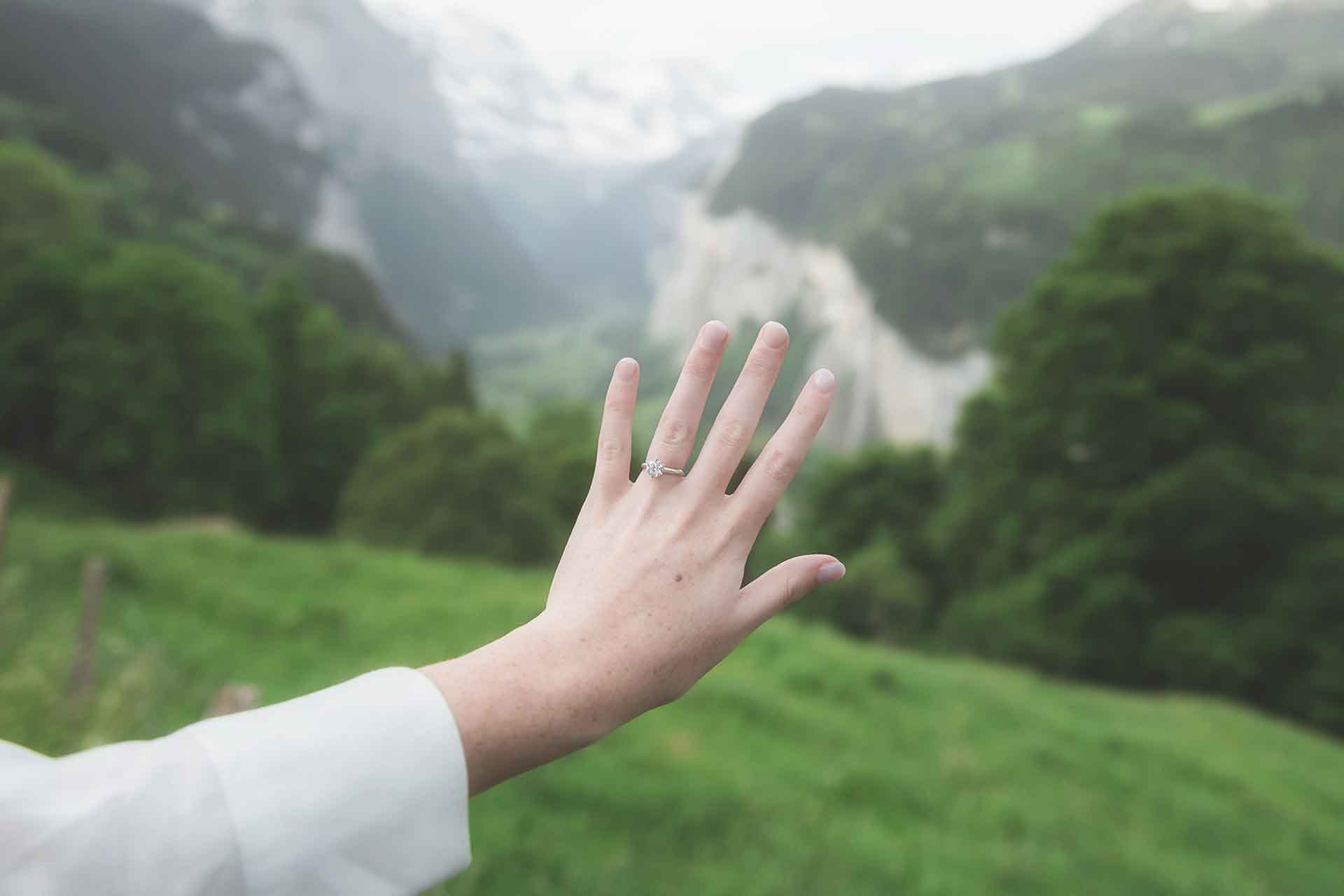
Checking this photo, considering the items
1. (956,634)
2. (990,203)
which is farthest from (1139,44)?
(956,634)

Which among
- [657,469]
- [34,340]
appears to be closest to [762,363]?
[657,469]

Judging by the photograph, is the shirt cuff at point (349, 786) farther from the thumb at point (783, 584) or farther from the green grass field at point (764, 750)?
the green grass field at point (764, 750)

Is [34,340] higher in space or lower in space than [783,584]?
lower

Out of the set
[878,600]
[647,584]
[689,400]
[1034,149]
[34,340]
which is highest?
[1034,149]

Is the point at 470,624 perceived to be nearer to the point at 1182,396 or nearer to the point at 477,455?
the point at 1182,396

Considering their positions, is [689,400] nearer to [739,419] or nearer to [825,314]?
[739,419]

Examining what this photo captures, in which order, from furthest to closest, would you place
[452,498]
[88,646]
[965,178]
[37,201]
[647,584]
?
1. [965,178]
2. [37,201]
3. [452,498]
4. [88,646]
5. [647,584]

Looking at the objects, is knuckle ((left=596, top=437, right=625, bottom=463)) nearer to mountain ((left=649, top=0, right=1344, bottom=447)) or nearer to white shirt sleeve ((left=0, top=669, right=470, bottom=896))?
white shirt sleeve ((left=0, top=669, right=470, bottom=896))
